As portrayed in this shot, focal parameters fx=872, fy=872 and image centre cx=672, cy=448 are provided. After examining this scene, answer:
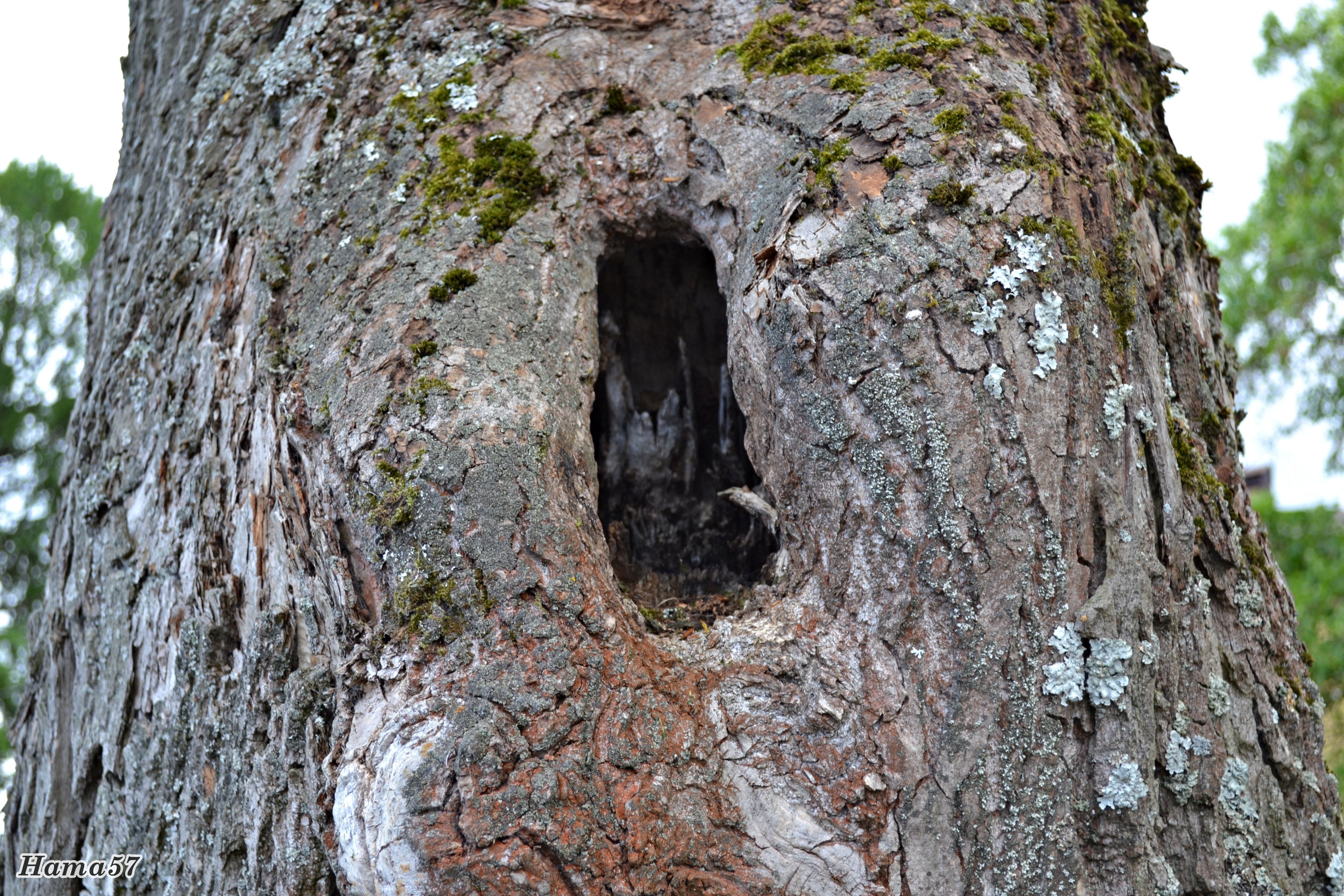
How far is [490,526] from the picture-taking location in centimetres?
170

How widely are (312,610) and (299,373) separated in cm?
52

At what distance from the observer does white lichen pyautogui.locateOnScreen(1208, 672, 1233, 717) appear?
5.98 ft

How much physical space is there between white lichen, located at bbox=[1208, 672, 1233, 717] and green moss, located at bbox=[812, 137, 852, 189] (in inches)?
52.0

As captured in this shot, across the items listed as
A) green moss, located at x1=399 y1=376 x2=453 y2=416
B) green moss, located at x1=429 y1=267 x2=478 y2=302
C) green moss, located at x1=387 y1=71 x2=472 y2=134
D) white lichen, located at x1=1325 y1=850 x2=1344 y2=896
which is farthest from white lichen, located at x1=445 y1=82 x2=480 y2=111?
white lichen, located at x1=1325 y1=850 x2=1344 y2=896

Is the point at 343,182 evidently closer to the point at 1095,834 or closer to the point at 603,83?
the point at 603,83

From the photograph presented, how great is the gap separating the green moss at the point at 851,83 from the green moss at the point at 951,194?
32cm

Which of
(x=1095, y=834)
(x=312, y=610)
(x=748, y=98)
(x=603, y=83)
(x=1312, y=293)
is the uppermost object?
(x=1312, y=293)

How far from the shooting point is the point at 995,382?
5.70 ft

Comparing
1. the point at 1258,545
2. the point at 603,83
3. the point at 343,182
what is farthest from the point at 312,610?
the point at 1258,545

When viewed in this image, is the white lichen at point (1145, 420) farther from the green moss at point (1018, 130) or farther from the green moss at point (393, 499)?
the green moss at point (393, 499)

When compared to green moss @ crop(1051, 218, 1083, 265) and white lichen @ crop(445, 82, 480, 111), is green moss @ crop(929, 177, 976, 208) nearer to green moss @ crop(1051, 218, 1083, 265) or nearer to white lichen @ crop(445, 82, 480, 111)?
green moss @ crop(1051, 218, 1083, 265)

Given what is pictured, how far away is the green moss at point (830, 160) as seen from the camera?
188 centimetres

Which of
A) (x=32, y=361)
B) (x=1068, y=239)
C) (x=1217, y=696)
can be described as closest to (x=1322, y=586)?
(x=1217, y=696)
